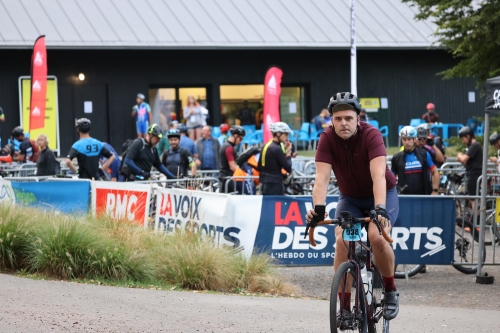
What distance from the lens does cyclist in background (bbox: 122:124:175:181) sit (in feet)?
50.3

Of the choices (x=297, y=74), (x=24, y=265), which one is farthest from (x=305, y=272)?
(x=297, y=74)

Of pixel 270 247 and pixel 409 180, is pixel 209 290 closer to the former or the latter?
pixel 270 247

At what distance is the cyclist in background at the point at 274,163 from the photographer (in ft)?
47.2

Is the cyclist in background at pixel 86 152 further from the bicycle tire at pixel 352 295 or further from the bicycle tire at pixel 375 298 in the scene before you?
the bicycle tire at pixel 352 295

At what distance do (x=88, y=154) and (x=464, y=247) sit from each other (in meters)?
6.44

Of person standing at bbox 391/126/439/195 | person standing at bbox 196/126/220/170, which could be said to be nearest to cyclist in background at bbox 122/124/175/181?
person standing at bbox 391/126/439/195

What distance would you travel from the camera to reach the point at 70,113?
30781mm

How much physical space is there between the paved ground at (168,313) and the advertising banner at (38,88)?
14.1 m

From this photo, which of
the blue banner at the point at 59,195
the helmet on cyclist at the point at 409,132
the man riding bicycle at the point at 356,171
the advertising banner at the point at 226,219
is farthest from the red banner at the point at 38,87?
the man riding bicycle at the point at 356,171

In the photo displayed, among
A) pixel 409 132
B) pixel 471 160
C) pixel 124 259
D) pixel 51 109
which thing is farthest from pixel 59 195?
pixel 51 109

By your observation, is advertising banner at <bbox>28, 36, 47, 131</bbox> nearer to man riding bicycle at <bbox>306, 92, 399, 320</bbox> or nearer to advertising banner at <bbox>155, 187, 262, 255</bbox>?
advertising banner at <bbox>155, 187, 262, 255</bbox>

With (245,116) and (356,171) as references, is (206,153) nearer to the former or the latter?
(245,116)

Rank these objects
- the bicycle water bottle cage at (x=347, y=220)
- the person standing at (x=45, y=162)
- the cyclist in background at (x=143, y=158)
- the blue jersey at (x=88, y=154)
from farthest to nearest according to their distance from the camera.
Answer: the person standing at (x=45, y=162) < the cyclist in background at (x=143, y=158) < the blue jersey at (x=88, y=154) < the bicycle water bottle cage at (x=347, y=220)

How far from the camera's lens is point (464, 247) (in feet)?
39.9
